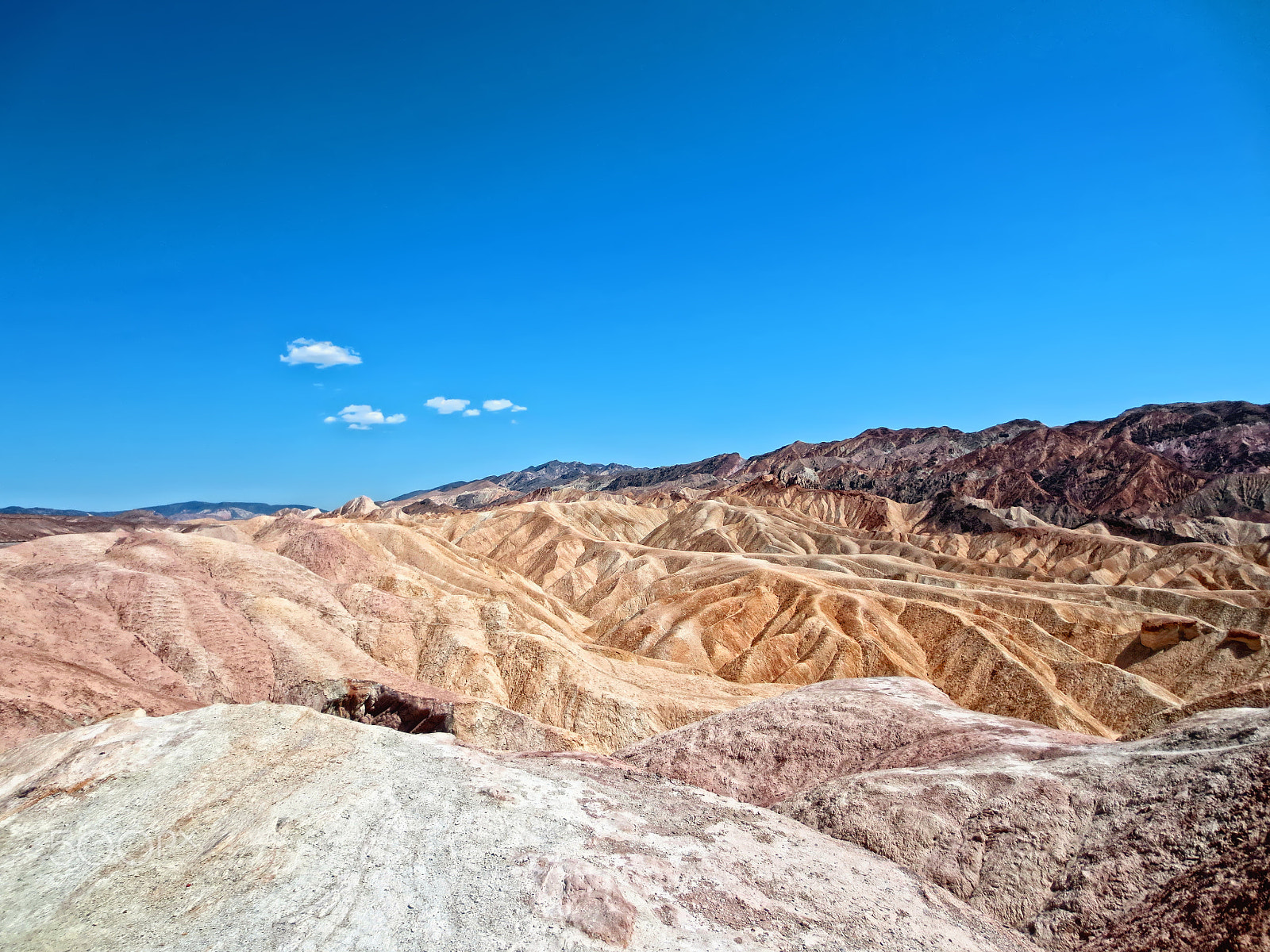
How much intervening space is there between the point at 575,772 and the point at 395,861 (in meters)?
5.43

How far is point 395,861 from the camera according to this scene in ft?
36.3

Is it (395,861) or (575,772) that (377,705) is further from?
(395,861)

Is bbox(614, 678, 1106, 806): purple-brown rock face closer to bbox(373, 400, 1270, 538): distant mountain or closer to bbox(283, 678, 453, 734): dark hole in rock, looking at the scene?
bbox(283, 678, 453, 734): dark hole in rock

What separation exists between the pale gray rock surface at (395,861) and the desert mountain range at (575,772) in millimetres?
63

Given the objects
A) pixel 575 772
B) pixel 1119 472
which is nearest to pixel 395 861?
pixel 575 772

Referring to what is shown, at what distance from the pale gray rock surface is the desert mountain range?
6 centimetres

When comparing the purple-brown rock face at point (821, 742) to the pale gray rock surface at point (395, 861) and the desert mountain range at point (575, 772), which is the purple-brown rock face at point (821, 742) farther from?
the pale gray rock surface at point (395, 861)

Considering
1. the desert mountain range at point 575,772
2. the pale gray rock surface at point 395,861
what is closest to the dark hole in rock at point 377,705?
the desert mountain range at point 575,772

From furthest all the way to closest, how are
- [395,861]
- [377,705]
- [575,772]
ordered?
[377,705] → [575,772] → [395,861]

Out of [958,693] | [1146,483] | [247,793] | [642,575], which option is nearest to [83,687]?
[247,793]

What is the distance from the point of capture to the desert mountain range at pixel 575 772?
10062 millimetres

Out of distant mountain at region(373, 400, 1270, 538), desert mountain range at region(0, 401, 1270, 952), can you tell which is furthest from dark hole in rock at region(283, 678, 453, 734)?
distant mountain at region(373, 400, 1270, 538)

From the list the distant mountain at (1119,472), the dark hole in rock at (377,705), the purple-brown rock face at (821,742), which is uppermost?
the distant mountain at (1119,472)

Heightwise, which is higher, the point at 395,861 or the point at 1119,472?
the point at 1119,472
